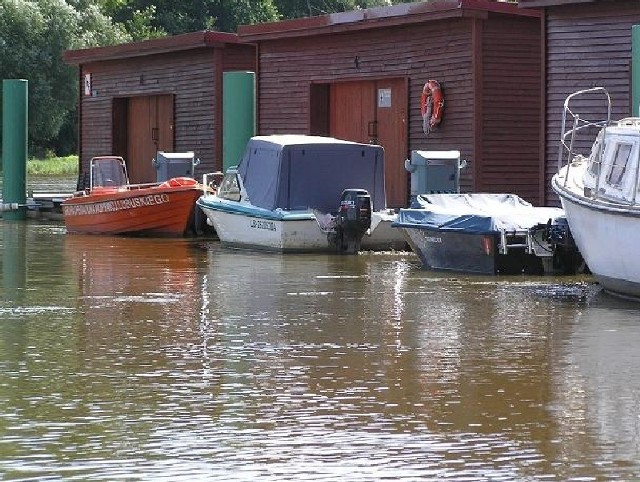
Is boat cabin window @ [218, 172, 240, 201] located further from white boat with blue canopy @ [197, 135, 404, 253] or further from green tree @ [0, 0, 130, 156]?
green tree @ [0, 0, 130, 156]

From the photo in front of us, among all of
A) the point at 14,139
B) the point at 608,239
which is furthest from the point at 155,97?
the point at 608,239

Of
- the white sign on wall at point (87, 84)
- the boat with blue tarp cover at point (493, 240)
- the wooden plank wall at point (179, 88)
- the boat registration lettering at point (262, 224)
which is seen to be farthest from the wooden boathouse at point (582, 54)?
the white sign on wall at point (87, 84)

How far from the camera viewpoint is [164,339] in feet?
44.6

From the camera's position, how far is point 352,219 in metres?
23.5

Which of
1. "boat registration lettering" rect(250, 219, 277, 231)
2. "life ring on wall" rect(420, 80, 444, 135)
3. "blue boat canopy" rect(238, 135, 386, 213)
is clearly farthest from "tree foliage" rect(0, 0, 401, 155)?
"boat registration lettering" rect(250, 219, 277, 231)

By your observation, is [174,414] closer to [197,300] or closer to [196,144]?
[197,300]

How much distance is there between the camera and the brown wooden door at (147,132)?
36250 mm

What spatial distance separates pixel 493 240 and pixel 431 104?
778cm

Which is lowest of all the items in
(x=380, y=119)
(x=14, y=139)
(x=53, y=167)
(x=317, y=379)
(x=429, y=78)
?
(x=317, y=379)

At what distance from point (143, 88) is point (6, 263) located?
15.0 metres

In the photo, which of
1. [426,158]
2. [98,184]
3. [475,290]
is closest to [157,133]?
[98,184]

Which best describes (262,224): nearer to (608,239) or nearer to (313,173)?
(313,173)

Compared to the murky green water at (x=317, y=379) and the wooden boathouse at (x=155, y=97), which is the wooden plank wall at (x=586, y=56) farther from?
the wooden boathouse at (x=155, y=97)

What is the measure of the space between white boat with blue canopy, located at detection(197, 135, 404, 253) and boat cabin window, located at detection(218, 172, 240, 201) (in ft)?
0.07
